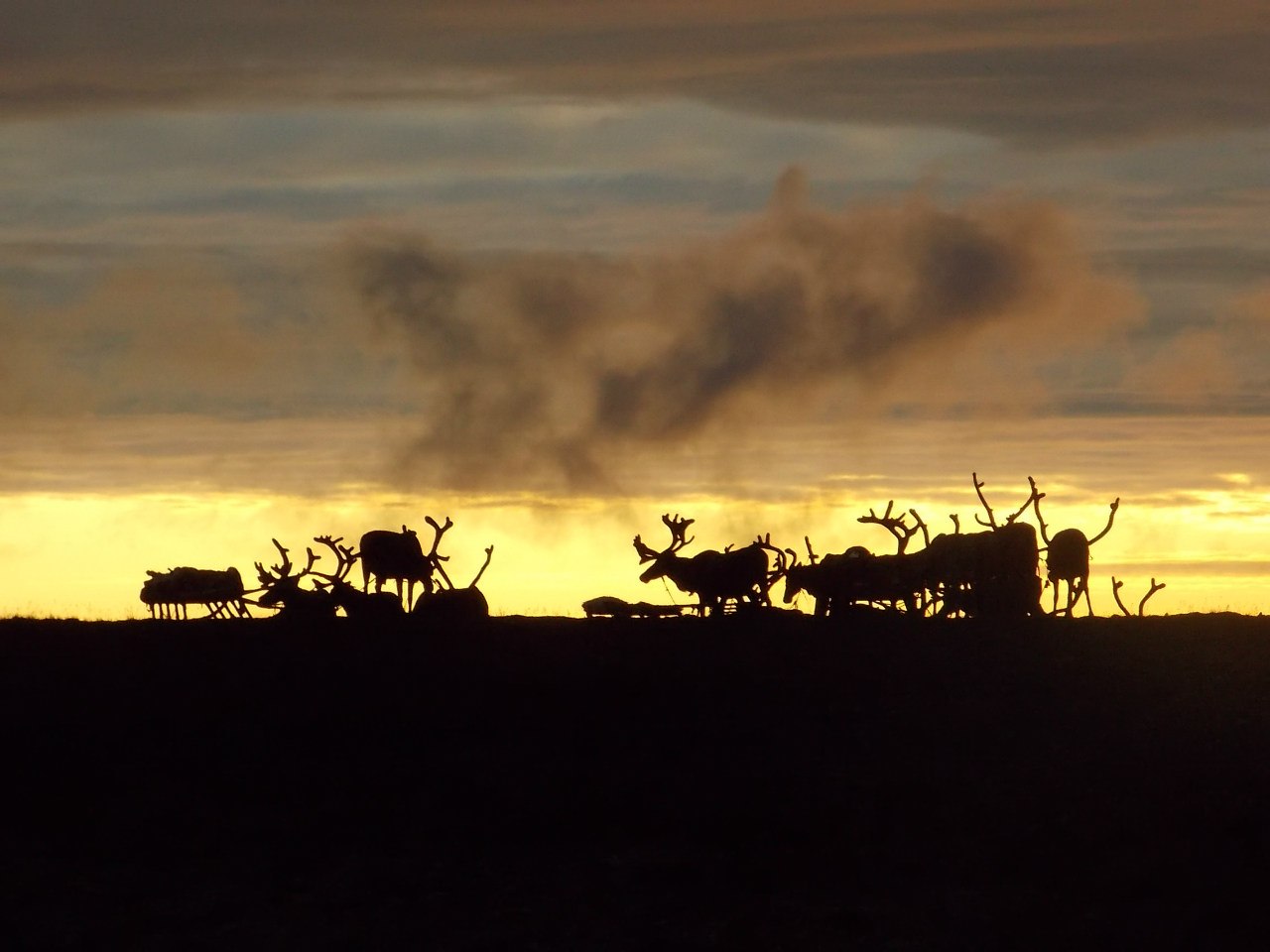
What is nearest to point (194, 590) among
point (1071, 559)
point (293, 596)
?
point (293, 596)

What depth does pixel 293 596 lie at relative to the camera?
36.4 m

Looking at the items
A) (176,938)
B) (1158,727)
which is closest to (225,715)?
(176,938)

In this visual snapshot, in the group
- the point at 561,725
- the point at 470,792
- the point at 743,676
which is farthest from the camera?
the point at 743,676

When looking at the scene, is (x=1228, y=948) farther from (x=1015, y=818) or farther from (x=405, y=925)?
(x=405, y=925)

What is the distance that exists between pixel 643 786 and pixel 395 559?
14.4 m

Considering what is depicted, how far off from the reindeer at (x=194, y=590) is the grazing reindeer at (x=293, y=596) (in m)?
1.17

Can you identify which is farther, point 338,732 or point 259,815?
point 338,732

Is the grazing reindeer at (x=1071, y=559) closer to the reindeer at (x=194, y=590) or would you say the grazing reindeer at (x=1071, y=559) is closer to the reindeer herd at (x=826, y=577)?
the reindeer herd at (x=826, y=577)

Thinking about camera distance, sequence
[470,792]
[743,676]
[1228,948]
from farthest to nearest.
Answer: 1. [743,676]
2. [470,792]
3. [1228,948]

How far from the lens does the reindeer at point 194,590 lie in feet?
133

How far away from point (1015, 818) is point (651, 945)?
4519 mm

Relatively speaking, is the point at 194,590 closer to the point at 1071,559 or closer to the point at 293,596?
the point at 293,596

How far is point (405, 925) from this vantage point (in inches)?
781

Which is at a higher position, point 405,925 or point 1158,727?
point 1158,727
